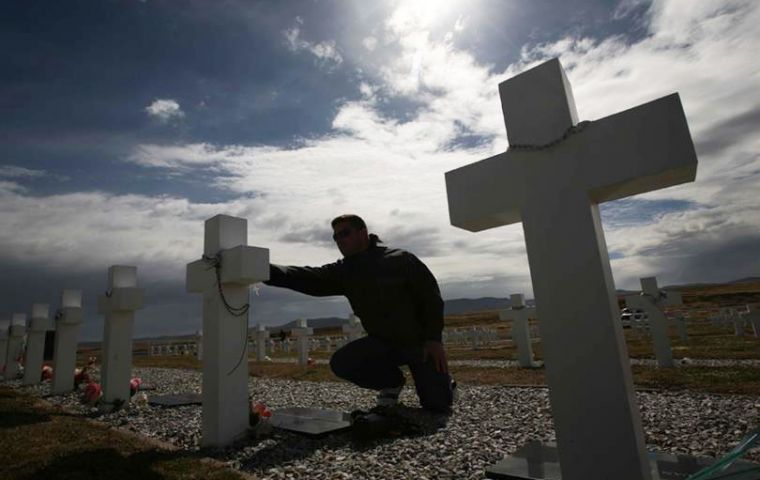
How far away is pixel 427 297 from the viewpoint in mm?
5020

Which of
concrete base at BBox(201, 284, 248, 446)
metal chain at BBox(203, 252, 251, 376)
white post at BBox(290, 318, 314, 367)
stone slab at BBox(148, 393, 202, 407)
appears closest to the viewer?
concrete base at BBox(201, 284, 248, 446)

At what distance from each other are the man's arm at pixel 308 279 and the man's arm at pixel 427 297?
0.90 meters

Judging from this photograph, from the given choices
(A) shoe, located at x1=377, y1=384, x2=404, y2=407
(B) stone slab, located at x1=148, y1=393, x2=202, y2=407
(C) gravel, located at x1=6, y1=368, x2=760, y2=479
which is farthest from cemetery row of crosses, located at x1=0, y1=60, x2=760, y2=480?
(B) stone slab, located at x1=148, y1=393, x2=202, y2=407

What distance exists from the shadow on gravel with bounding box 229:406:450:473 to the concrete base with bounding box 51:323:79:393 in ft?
22.7

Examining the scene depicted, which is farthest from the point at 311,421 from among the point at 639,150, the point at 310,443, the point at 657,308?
the point at 657,308

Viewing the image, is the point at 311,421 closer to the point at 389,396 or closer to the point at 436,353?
the point at 389,396

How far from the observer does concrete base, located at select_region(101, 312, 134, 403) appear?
6.65m

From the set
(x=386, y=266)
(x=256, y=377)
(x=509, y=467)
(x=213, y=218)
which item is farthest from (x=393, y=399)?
(x=256, y=377)

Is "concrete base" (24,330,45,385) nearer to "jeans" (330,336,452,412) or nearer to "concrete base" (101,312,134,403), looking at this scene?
"concrete base" (101,312,134,403)

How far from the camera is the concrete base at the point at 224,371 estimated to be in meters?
4.34

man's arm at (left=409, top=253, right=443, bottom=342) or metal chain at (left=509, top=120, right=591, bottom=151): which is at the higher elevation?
metal chain at (left=509, top=120, right=591, bottom=151)

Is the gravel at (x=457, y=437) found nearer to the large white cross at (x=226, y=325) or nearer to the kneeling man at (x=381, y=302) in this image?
the large white cross at (x=226, y=325)

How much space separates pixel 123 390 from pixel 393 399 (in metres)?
4.55

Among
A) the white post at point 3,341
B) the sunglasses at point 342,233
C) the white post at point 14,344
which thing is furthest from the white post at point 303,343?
the sunglasses at point 342,233
